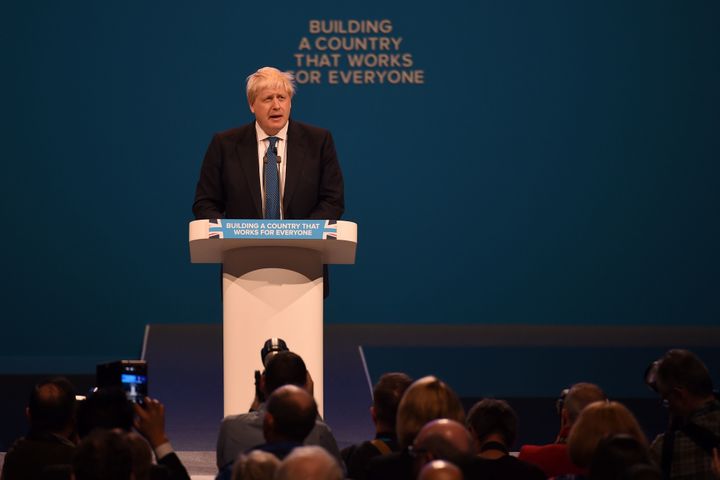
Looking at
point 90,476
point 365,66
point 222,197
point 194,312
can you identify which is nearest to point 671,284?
point 365,66

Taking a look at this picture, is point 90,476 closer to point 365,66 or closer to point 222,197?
point 222,197

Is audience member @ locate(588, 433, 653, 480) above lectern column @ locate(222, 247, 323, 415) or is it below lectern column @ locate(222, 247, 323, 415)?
below

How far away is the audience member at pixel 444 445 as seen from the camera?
265 centimetres

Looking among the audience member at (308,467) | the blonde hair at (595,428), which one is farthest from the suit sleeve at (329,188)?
the audience member at (308,467)

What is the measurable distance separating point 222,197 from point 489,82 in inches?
212

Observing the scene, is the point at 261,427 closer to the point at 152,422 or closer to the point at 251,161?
the point at 152,422

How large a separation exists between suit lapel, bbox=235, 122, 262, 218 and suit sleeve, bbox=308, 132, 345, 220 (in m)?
0.21

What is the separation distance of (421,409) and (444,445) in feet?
1.28

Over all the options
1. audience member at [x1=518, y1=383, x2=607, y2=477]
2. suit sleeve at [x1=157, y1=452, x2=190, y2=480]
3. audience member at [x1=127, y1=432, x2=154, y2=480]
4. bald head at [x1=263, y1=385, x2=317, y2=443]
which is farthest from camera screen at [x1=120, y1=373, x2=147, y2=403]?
audience member at [x1=518, y1=383, x2=607, y2=477]

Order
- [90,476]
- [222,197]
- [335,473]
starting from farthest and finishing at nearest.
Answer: [222,197]
[90,476]
[335,473]

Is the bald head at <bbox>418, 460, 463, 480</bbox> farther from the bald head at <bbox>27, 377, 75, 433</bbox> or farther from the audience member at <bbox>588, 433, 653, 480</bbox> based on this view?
the bald head at <bbox>27, 377, 75, 433</bbox>

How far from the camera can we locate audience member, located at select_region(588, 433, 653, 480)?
2650 millimetres

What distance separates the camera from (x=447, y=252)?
9578 millimetres

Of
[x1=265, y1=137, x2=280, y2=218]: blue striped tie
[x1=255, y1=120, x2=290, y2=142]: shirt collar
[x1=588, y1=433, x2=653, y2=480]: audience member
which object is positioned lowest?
[x1=588, y1=433, x2=653, y2=480]: audience member
